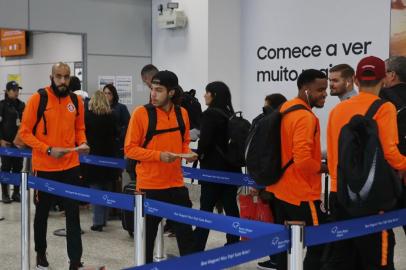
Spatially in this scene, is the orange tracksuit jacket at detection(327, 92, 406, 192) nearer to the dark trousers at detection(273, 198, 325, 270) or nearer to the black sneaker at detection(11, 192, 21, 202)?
the dark trousers at detection(273, 198, 325, 270)

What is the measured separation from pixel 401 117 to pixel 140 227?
192cm

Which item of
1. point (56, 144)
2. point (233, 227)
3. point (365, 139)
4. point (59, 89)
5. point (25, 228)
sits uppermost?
point (59, 89)

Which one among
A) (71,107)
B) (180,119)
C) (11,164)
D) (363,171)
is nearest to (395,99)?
(363,171)

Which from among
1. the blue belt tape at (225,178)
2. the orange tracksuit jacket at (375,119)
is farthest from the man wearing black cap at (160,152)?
the orange tracksuit jacket at (375,119)

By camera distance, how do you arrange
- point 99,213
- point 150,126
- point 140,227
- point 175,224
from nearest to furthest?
1. point 140,227
2. point 150,126
3. point 175,224
4. point 99,213

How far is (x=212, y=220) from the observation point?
3.35 metres

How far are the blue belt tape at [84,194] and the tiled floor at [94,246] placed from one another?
92 centimetres

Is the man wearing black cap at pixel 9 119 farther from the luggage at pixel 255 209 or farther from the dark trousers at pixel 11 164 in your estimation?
the luggage at pixel 255 209

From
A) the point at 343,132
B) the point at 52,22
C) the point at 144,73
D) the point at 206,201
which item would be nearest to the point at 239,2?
the point at 52,22

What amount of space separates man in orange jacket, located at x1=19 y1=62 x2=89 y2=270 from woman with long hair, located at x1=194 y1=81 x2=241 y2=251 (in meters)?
0.95

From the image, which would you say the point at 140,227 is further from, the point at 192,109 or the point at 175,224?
the point at 192,109

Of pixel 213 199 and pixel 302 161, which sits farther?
pixel 213 199

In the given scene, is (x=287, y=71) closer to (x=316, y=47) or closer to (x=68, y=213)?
(x=316, y=47)

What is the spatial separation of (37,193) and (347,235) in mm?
2594
